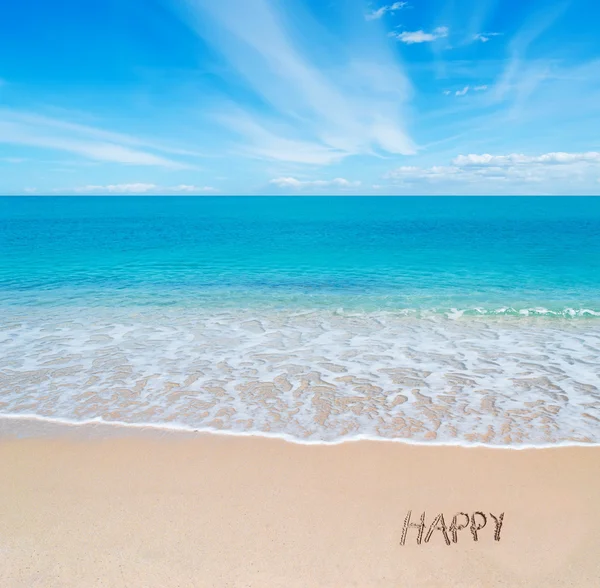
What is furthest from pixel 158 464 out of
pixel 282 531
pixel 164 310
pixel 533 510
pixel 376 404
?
pixel 164 310

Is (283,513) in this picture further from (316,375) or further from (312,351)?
(312,351)

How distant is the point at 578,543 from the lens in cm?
503

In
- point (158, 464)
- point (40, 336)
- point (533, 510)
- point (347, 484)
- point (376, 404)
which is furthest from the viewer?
point (40, 336)

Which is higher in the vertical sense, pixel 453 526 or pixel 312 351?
pixel 312 351

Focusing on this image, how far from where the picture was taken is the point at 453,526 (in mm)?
5262

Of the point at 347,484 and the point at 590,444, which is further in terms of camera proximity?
the point at 590,444

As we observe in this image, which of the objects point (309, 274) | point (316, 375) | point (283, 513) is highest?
point (309, 274)

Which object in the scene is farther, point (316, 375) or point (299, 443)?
point (316, 375)

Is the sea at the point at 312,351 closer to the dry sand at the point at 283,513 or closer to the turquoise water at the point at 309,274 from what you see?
the turquoise water at the point at 309,274

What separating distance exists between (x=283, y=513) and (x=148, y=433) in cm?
306

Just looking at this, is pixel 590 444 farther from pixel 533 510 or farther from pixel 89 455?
pixel 89 455

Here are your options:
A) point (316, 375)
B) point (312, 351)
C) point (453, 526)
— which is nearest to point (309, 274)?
point (312, 351)

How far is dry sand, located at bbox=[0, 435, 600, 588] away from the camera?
4.69 meters

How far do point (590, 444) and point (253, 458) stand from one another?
5.26m
